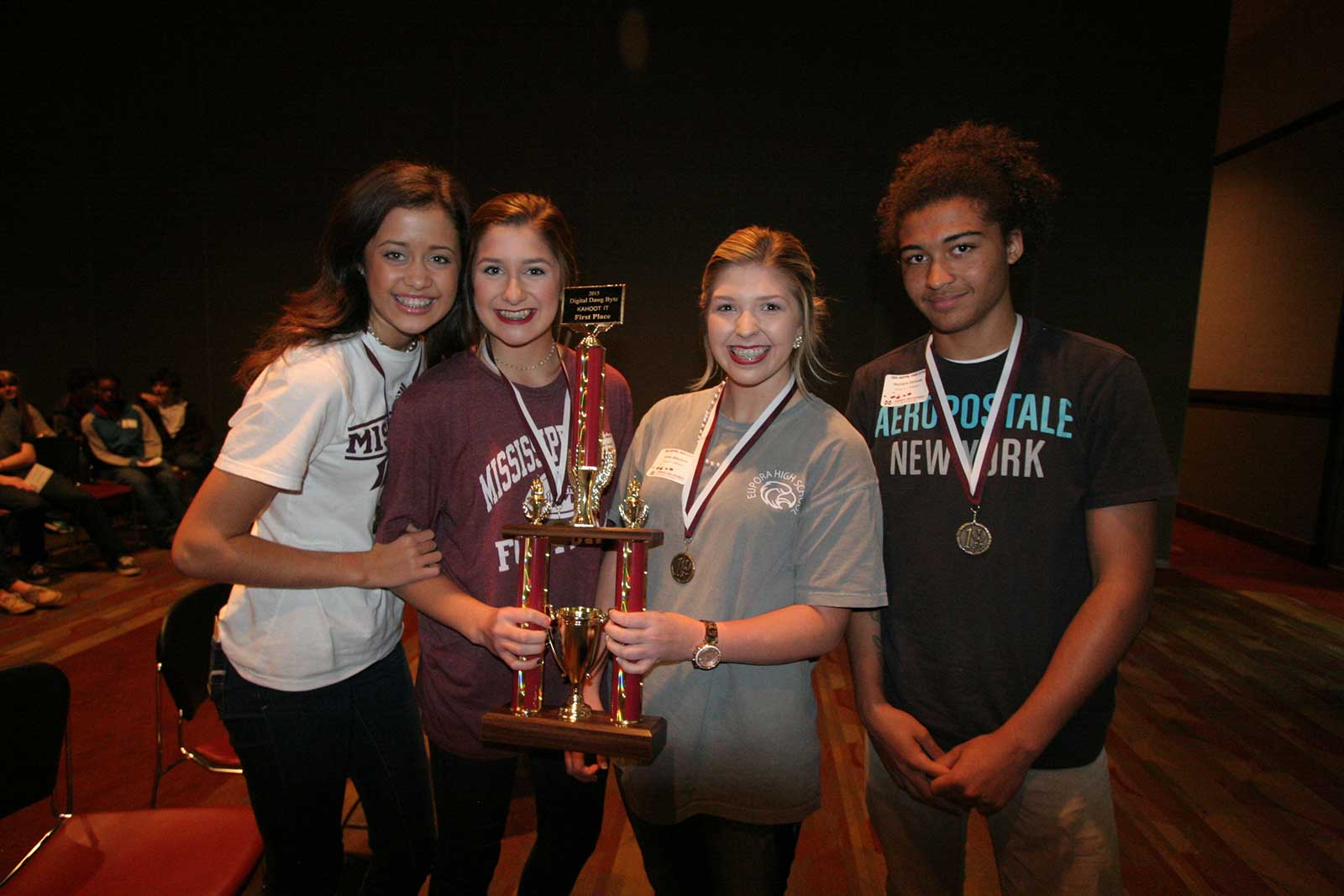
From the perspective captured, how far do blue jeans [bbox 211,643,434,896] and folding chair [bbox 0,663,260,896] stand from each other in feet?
0.42

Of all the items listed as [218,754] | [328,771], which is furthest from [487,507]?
[218,754]

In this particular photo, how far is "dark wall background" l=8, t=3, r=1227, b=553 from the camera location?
18.6ft

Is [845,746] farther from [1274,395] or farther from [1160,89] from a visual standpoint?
[1274,395]

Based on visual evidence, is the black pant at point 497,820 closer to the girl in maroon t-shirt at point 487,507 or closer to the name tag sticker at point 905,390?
the girl in maroon t-shirt at point 487,507

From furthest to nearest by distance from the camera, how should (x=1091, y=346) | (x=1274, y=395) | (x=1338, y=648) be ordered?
(x=1274, y=395)
(x=1338, y=648)
(x=1091, y=346)

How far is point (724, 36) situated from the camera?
6.34 m

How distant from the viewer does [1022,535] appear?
1378 millimetres

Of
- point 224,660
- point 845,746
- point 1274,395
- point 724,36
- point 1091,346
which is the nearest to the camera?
point 1091,346

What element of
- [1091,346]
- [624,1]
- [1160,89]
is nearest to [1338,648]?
[1160,89]

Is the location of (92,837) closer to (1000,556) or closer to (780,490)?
(780,490)

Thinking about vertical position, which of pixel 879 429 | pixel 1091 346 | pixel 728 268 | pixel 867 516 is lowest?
pixel 867 516

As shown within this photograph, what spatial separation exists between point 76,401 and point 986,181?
764cm

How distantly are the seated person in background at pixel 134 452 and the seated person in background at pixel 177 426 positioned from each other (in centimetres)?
28

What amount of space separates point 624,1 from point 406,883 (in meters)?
6.80
